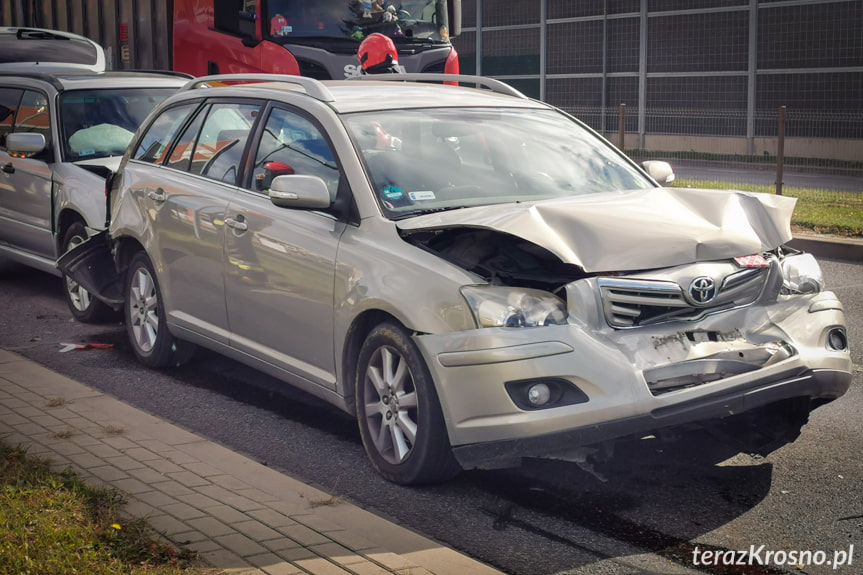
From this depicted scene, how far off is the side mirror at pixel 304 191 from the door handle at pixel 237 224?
719mm

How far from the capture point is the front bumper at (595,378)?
15.7 ft

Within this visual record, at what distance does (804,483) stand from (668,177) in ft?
7.12

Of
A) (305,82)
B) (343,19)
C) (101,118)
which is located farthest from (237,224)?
(343,19)

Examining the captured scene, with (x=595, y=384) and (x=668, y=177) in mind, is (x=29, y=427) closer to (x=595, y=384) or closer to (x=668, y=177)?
(x=595, y=384)

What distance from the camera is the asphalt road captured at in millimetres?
4578

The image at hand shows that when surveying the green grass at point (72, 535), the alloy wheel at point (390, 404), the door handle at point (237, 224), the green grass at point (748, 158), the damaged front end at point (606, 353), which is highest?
the door handle at point (237, 224)

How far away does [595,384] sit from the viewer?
15.6 feet

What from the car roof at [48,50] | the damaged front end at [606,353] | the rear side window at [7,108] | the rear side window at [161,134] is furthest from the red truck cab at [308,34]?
the damaged front end at [606,353]

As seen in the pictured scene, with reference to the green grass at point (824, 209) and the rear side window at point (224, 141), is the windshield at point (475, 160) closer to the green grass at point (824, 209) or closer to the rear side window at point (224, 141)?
the rear side window at point (224, 141)

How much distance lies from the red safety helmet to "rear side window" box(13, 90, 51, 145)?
13.2 ft

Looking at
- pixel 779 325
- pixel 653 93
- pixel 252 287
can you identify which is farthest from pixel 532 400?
pixel 653 93

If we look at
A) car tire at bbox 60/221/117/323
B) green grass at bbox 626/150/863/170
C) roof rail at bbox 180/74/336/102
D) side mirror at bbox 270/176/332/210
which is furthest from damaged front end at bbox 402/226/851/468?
green grass at bbox 626/150/863/170

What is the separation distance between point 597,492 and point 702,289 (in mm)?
1018

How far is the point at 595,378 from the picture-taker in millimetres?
4773
